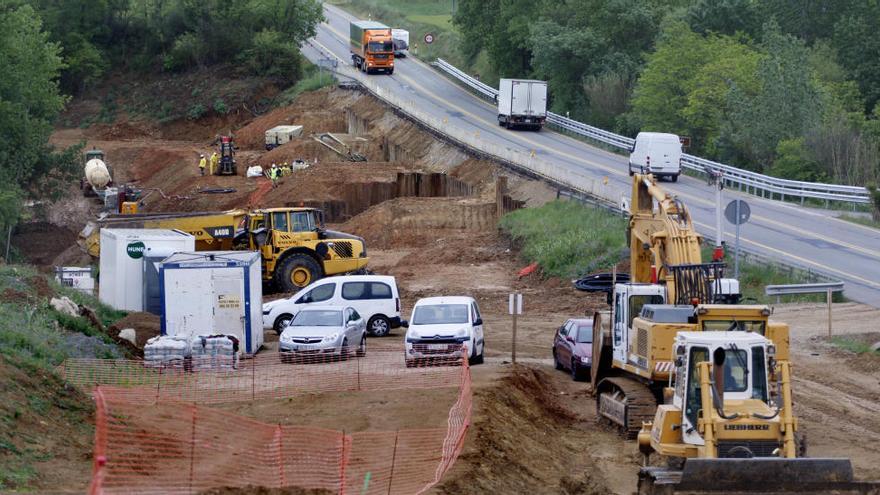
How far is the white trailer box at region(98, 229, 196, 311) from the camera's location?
33.2 metres

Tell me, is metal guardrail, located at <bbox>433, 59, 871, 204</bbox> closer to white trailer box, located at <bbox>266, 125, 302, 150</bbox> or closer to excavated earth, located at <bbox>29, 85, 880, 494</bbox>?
excavated earth, located at <bbox>29, 85, 880, 494</bbox>

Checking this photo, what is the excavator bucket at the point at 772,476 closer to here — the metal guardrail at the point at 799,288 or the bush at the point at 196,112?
the metal guardrail at the point at 799,288

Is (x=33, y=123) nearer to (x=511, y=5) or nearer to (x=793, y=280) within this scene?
(x=793, y=280)

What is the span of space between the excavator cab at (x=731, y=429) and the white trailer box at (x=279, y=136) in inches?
2454

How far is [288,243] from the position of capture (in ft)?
129

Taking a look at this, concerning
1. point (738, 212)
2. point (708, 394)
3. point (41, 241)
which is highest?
point (738, 212)

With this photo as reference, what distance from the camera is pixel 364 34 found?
9288cm

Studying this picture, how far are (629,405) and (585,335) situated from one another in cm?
688

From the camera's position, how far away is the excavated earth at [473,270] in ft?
63.9

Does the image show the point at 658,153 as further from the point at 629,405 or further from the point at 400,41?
the point at 400,41

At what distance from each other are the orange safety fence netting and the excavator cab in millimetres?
2976

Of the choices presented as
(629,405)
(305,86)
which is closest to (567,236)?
(629,405)

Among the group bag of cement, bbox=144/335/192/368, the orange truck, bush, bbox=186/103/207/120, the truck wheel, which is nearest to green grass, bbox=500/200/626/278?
the truck wheel

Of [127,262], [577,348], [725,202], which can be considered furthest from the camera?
[725,202]
